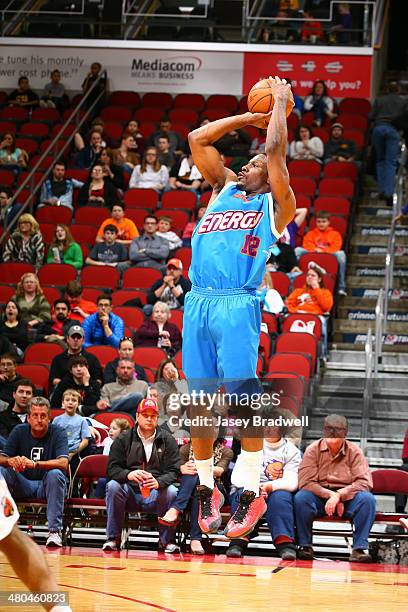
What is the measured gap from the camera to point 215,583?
286 inches

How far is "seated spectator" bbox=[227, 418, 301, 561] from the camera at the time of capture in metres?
9.09

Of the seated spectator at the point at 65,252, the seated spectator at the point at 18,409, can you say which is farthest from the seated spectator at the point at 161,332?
the seated spectator at the point at 65,252

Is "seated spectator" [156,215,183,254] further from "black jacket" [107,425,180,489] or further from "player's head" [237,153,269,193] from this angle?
"player's head" [237,153,269,193]

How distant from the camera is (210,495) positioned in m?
6.43

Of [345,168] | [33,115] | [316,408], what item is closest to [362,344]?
[316,408]

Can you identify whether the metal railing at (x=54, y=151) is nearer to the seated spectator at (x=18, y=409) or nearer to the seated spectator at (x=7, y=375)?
the seated spectator at (x=7, y=375)

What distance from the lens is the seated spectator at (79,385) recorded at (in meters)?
11.4

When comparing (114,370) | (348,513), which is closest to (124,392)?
(114,370)

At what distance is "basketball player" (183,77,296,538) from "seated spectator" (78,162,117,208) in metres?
9.28

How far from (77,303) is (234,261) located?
7025 mm

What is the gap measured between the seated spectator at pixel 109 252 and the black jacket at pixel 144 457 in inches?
187

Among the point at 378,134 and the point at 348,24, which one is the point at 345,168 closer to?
the point at 378,134

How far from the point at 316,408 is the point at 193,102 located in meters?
7.40

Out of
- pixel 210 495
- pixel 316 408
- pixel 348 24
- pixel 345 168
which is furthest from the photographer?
pixel 348 24
